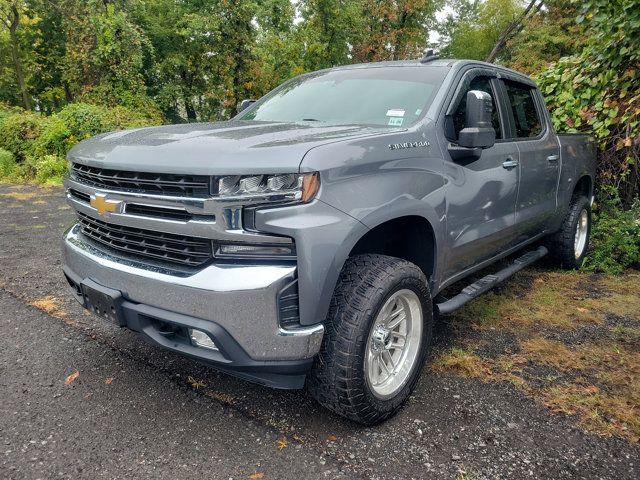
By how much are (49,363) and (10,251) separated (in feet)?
9.98

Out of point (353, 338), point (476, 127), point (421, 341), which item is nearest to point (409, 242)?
point (421, 341)

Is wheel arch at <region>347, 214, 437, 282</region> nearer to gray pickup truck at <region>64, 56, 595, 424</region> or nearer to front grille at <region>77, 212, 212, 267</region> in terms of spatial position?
gray pickup truck at <region>64, 56, 595, 424</region>

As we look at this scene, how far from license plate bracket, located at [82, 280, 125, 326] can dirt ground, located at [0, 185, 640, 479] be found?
1.72ft

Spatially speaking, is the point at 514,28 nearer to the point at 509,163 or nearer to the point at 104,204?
the point at 509,163

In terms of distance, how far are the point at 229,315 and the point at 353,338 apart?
A: 0.56m

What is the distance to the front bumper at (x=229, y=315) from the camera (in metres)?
2.05

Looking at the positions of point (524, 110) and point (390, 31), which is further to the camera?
point (390, 31)

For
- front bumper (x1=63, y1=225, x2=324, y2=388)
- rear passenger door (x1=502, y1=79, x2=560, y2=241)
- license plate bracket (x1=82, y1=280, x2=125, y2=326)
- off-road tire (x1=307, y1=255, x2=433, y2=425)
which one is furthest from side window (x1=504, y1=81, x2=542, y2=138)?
license plate bracket (x1=82, y1=280, x2=125, y2=326)

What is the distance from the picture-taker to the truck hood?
6.86 ft

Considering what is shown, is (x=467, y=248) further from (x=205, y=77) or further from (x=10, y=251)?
(x=205, y=77)

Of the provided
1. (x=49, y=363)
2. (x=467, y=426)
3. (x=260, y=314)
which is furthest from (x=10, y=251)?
(x=467, y=426)

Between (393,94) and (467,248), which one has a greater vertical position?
(393,94)

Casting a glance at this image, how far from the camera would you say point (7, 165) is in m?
12.1

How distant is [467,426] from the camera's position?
2504mm
